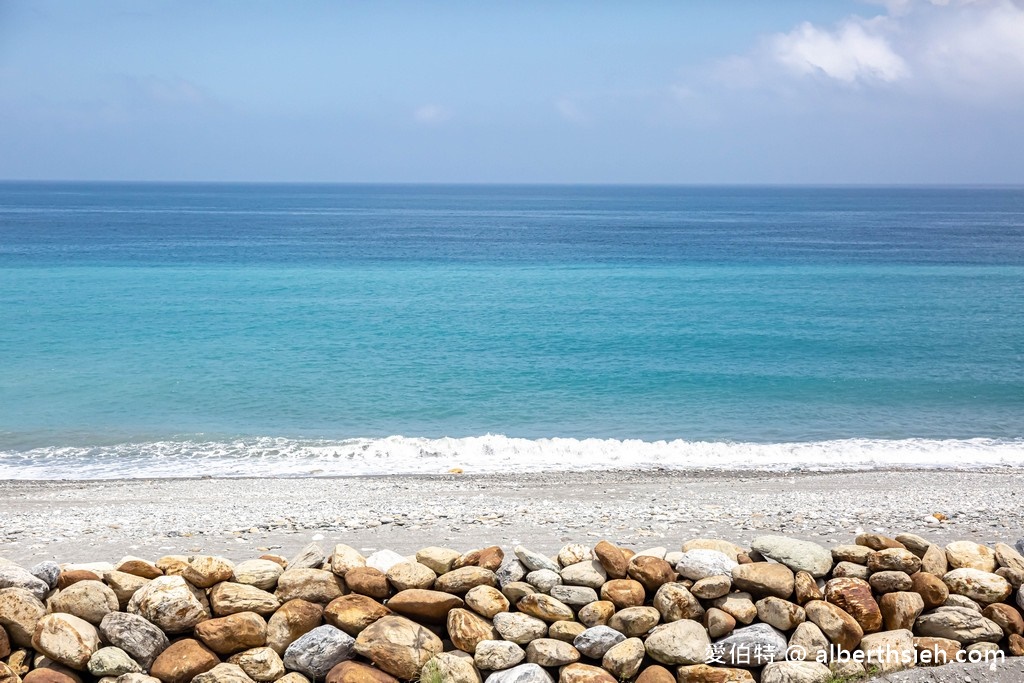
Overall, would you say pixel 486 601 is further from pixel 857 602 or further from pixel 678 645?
pixel 857 602

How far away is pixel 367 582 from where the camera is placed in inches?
261

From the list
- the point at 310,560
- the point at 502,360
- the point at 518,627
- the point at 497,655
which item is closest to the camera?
the point at 497,655

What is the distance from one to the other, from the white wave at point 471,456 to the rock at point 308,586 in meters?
11.5

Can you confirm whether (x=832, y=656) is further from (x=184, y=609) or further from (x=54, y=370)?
(x=54, y=370)

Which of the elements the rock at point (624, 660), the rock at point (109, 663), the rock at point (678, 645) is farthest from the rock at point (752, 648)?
the rock at point (109, 663)

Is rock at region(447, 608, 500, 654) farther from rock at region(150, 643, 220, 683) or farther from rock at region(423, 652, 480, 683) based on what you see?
rock at region(150, 643, 220, 683)

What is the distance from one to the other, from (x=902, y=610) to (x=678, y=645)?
1666mm

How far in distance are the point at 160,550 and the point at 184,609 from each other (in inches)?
172

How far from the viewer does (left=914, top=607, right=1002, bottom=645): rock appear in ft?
21.2

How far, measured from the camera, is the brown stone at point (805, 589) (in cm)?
655

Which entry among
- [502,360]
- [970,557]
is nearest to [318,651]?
[970,557]

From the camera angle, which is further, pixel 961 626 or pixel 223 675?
pixel 961 626

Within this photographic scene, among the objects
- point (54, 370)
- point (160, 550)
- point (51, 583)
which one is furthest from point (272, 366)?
point (51, 583)

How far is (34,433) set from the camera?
21.3 metres
